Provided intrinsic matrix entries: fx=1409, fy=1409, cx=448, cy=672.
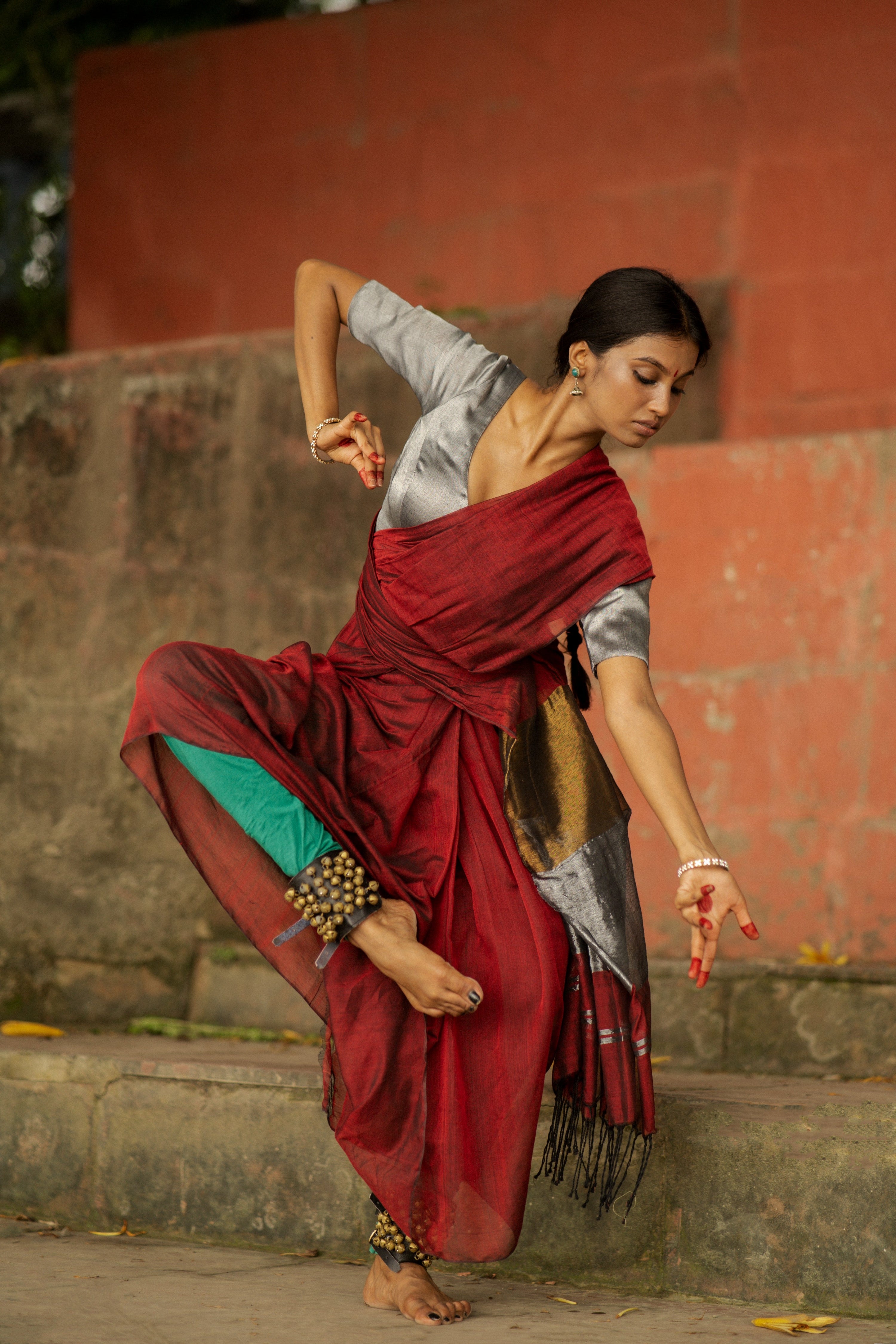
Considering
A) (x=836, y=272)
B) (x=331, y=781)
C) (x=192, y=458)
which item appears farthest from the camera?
(x=836, y=272)

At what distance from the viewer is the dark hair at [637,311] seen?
7.34ft

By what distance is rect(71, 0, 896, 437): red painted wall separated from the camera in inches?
172

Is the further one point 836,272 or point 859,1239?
point 836,272

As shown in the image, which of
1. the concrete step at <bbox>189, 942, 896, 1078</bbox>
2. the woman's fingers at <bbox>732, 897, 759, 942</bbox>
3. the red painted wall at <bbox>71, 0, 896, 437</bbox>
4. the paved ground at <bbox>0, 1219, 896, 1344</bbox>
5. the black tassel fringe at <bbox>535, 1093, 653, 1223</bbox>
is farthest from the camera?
the red painted wall at <bbox>71, 0, 896, 437</bbox>

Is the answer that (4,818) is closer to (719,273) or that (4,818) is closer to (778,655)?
(778,655)

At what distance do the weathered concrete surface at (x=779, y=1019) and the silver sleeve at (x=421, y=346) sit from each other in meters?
1.65

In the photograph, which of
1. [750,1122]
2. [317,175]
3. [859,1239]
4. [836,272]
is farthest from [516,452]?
[317,175]

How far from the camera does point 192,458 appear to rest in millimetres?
4000

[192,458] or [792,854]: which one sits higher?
[192,458]

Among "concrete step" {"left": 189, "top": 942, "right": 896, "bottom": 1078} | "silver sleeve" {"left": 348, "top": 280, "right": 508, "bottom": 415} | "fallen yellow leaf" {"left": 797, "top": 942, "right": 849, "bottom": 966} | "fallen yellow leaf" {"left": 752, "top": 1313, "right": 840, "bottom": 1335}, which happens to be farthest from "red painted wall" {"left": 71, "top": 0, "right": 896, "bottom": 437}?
"fallen yellow leaf" {"left": 752, "top": 1313, "right": 840, "bottom": 1335}

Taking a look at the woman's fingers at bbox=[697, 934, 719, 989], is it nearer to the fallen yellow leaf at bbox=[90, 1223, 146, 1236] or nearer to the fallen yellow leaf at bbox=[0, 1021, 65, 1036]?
the fallen yellow leaf at bbox=[90, 1223, 146, 1236]

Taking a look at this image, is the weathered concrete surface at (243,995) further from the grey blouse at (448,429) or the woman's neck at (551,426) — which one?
the woman's neck at (551,426)

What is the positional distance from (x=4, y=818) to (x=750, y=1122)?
222 centimetres

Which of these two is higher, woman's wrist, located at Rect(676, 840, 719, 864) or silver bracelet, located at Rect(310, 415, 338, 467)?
silver bracelet, located at Rect(310, 415, 338, 467)
